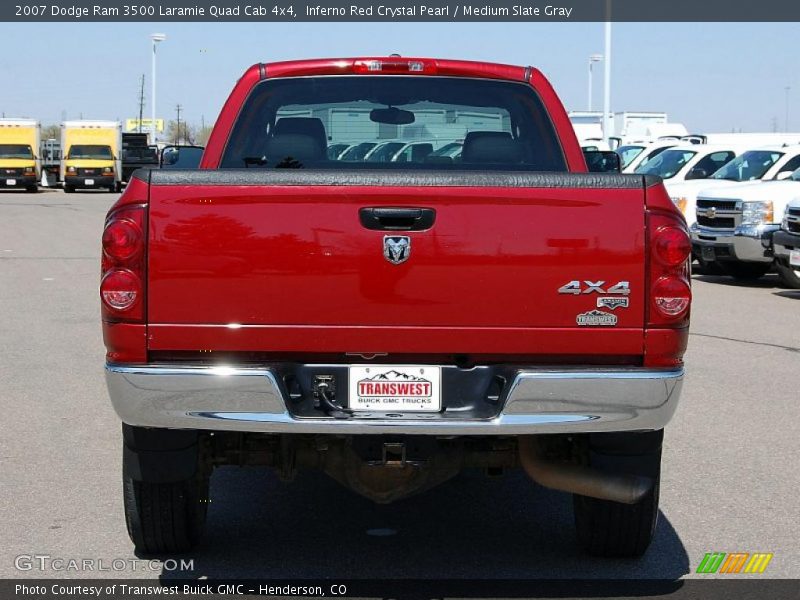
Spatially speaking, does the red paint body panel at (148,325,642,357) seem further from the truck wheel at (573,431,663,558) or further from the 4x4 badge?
the truck wheel at (573,431,663,558)

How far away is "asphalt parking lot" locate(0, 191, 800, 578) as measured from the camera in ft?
17.7

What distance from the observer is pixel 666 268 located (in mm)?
4621

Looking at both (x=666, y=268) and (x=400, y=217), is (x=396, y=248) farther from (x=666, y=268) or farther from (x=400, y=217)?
(x=666, y=268)

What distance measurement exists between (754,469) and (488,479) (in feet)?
4.69

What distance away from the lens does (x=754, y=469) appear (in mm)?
7117

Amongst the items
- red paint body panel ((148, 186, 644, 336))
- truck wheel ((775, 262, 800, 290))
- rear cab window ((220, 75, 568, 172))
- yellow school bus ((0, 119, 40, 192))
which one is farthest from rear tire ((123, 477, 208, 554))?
yellow school bus ((0, 119, 40, 192))

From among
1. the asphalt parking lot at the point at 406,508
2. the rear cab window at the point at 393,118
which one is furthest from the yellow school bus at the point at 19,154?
the rear cab window at the point at 393,118

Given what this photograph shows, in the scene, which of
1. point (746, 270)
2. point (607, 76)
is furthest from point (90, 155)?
point (746, 270)

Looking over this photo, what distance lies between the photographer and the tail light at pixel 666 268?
4609 mm

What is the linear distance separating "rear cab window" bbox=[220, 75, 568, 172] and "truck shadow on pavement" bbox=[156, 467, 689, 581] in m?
1.59

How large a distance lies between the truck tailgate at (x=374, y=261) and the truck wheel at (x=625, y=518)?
0.50 m

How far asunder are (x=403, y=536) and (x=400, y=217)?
175 cm

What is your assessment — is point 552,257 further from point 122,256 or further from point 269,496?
point 269,496

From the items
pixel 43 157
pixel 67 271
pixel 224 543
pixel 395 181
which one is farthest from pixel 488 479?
pixel 43 157
